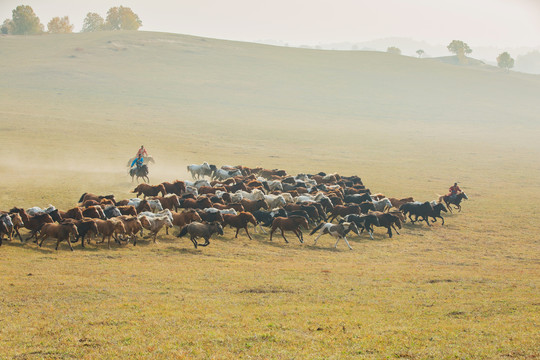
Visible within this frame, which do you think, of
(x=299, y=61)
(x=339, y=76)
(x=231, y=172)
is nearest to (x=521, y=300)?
(x=231, y=172)

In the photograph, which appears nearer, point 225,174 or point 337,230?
point 337,230

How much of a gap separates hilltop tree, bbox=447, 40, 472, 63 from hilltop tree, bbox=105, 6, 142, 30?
338 ft

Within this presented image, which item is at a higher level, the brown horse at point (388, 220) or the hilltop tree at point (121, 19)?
the hilltop tree at point (121, 19)

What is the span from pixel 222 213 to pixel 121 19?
154m

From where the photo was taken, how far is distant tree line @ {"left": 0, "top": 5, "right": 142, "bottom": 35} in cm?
14225

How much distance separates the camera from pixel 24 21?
142 m

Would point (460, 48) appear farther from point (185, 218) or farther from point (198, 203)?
point (185, 218)

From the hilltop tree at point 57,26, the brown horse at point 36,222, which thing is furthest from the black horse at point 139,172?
the hilltop tree at point 57,26

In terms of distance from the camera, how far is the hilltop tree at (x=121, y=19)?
159250mm

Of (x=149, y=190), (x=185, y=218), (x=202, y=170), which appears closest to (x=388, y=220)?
(x=185, y=218)

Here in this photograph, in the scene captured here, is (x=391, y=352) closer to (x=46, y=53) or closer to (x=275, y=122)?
(x=275, y=122)

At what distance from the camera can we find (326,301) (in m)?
13.4

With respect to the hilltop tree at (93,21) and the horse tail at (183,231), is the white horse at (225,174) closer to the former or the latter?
the horse tail at (183,231)

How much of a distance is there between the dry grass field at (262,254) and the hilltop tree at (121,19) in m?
73.8
